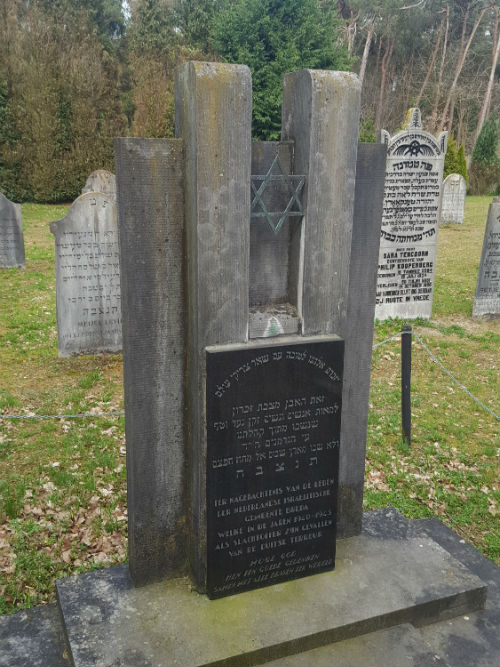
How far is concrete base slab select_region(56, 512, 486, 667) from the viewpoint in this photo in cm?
307

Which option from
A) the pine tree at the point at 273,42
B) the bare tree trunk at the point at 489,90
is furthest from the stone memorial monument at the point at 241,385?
the bare tree trunk at the point at 489,90

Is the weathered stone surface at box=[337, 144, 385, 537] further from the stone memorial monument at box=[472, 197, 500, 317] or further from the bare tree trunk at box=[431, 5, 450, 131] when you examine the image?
the bare tree trunk at box=[431, 5, 450, 131]

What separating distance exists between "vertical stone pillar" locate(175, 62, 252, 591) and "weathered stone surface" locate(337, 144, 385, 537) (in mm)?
814

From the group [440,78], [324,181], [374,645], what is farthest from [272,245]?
[440,78]

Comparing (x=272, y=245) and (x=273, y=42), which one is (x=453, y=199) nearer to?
(x=273, y=42)

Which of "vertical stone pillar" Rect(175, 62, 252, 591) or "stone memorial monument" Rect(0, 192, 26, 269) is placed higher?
"vertical stone pillar" Rect(175, 62, 252, 591)

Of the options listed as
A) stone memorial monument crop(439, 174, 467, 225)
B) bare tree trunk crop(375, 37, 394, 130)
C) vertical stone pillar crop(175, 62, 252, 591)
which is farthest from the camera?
bare tree trunk crop(375, 37, 394, 130)

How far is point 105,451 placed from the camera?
5895 mm

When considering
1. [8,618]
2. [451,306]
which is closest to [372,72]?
[451,306]

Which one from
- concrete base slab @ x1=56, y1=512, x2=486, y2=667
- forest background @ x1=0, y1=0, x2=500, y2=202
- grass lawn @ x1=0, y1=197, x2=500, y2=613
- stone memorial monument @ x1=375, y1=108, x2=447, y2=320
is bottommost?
grass lawn @ x1=0, y1=197, x2=500, y2=613

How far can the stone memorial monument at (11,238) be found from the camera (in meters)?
12.7

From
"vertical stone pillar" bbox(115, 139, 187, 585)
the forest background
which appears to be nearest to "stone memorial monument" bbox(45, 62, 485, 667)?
"vertical stone pillar" bbox(115, 139, 187, 585)

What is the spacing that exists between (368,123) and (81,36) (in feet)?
53.1

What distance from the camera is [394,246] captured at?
10.5m
